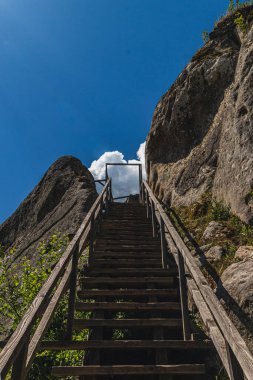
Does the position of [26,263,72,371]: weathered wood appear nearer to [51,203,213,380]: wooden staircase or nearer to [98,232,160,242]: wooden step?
[51,203,213,380]: wooden staircase

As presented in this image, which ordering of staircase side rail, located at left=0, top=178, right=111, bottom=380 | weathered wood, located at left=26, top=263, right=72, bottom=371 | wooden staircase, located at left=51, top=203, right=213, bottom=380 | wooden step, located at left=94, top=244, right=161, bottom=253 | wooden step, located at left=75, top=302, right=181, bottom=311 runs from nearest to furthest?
staircase side rail, located at left=0, top=178, right=111, bottom=380, weathered wood, located at left=26, top=263, right=72, bottom=371, wooden staircase, located at left=51, top=203, right=213, bottom=380, wooden step, located at left=75, top=302, right=181, bottom=311, wooden step, located at left=94, top=244, right=161, bottom=253

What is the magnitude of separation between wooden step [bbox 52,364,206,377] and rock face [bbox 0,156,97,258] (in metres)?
7.08

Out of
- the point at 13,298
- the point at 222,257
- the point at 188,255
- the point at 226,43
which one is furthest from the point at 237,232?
the point at 226,43

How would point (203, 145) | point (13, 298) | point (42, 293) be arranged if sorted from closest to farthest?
point (42, 293)
point (13, 298)
point (203, 145)

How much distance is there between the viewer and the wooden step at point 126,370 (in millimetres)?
3350

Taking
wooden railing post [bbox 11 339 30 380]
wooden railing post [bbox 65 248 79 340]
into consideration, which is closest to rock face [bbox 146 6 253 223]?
wooden railing post [bbox 65 248 79 340]

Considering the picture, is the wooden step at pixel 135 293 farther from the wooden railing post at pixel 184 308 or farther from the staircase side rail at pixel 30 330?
the staircase side rail at pixel 30 330

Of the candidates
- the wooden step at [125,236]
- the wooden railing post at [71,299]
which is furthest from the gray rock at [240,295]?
the wooden step at [125,236]

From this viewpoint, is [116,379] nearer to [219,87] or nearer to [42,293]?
[42,293]

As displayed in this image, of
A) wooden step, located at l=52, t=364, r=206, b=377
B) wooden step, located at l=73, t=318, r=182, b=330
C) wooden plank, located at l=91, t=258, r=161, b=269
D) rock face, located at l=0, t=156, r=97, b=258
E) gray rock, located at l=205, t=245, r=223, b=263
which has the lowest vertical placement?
wooden step, located at l=52, t=364, r=206, b=377

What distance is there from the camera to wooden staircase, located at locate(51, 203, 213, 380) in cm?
347

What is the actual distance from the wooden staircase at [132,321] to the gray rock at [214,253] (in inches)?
29.6

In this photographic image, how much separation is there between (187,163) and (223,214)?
13.2 feet

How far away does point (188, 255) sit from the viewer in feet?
12.7
